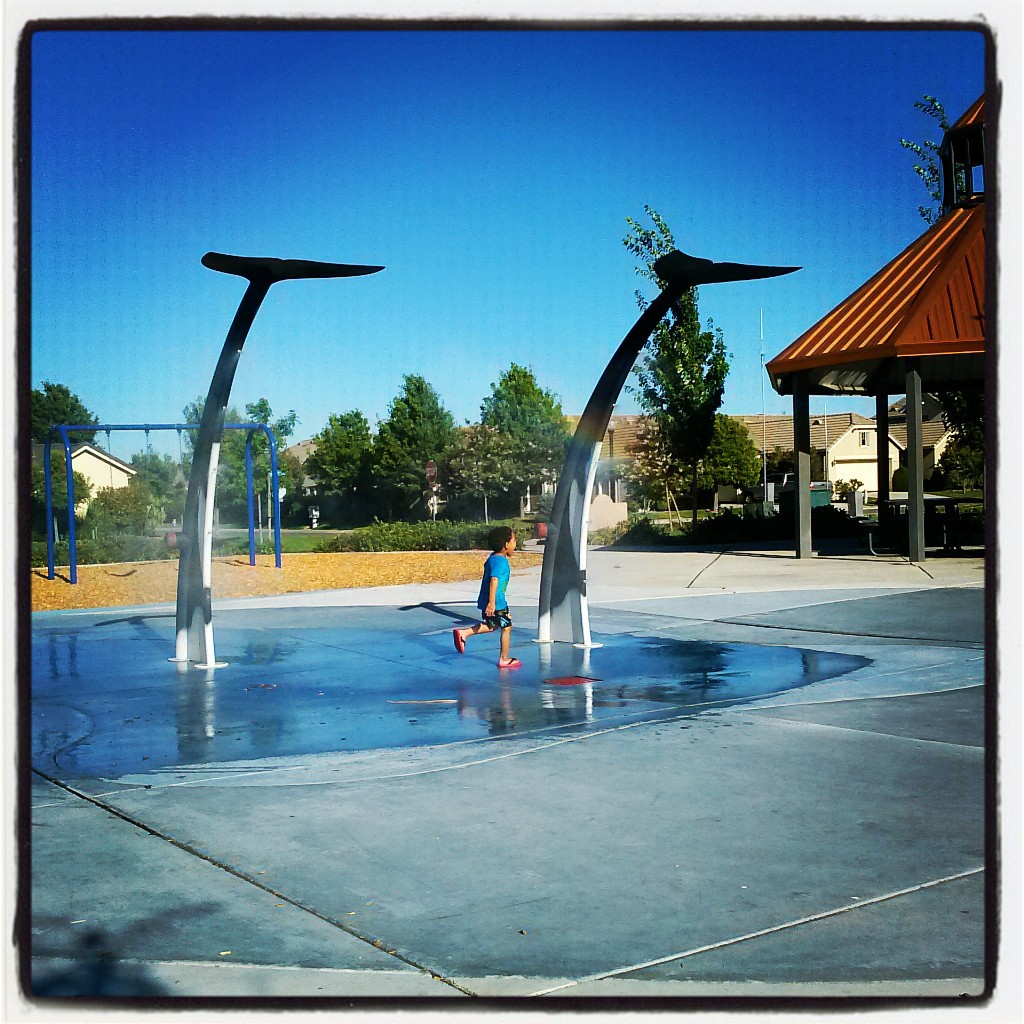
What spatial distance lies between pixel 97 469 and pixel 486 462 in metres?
11.5

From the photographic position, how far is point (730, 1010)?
3.19 m

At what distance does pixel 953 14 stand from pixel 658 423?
81.4 feet

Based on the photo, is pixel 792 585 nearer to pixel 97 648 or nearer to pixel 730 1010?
pixel 97 648

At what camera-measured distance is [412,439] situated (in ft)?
130

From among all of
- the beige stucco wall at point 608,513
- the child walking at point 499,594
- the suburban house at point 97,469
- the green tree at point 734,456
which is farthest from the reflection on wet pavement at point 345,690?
the green tree at point 734,456

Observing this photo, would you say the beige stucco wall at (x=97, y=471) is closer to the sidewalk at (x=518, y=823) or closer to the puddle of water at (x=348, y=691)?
the puddle of water at (x=348, y=691)

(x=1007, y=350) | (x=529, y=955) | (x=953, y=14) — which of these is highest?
(x=953, y=14)

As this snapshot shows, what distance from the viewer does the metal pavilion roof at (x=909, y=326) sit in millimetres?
18453

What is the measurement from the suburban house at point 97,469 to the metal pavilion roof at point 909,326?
49.5 feet

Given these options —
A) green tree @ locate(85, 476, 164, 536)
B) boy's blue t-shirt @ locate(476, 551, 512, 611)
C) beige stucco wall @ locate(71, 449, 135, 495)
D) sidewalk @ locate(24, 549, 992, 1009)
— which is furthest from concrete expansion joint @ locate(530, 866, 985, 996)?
beige stucco wall @ locate(71, 449, 135, 495)

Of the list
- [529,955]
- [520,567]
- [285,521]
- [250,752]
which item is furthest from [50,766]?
[285,521]

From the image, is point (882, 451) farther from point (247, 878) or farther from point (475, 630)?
point (247, 878)

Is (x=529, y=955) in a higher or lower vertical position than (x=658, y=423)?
lower

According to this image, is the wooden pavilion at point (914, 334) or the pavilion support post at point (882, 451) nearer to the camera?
the wooden pavilion at point (914, 334)
